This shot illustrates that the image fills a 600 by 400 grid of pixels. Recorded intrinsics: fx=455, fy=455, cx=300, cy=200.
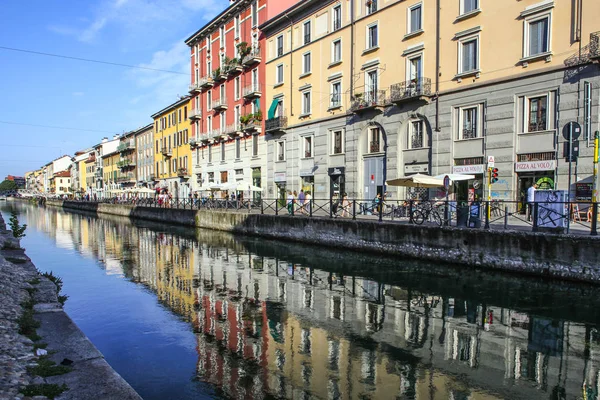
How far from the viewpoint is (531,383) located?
20.0 ft

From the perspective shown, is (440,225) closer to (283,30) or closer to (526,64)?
(526,64)

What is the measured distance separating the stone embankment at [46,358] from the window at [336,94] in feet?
82.9

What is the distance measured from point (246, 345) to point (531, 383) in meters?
4.21

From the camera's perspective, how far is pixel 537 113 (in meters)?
20.1

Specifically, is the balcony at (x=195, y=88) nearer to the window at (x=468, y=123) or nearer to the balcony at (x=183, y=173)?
the balcony at (x=183, y=173)

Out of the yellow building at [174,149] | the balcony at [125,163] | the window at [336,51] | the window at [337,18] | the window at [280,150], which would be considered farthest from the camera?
the balcony at [125,163]

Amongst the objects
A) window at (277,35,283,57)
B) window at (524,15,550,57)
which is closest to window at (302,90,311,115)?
window at (277,35,283,57)

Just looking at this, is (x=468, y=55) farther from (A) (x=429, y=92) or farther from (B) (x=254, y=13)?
(B) (x=254, y=13)

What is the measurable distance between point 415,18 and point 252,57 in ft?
56.4

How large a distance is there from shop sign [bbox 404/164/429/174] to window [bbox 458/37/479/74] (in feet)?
17.1

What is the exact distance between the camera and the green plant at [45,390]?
4.32 metres

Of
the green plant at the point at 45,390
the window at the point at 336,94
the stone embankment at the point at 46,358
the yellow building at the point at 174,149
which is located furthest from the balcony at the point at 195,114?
the green plant at the point at 45,390

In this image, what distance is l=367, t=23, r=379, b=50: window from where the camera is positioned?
28.1 meters

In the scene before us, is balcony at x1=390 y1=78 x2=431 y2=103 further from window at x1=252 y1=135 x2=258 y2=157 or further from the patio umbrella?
window at x1=252 y1=135 x2=258 y2=157
